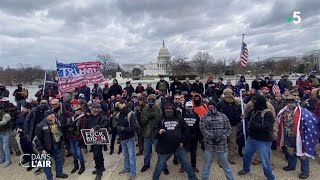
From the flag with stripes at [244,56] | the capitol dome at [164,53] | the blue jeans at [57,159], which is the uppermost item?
the capitol dome at [164,53]

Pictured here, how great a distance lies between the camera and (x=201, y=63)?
76.8 metres

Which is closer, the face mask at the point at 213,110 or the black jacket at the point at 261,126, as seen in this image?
the black jacket at the point at 261,126

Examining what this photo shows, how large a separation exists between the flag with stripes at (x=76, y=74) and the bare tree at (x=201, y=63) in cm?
6232

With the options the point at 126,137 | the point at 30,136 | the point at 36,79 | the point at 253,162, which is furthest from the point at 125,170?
the point at 36,79

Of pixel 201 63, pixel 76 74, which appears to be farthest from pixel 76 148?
pixel 201 63

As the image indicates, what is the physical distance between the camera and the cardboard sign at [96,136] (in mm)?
6582

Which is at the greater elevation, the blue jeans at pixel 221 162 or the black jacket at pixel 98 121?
the black jacket at pixel 98 121

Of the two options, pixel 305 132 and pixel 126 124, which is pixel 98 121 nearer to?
pixel 126 124

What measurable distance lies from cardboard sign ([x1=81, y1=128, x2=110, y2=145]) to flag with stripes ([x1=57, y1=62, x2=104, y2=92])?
303 cm

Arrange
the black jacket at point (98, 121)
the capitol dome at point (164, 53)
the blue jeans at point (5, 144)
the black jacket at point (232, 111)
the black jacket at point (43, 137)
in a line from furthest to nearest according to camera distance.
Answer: the capitol dome at point (164, 53) → the blue jeans at point (5, 144) → the black jacket at point (232, 111) → the black jacket at point (98, 121) → the black jacket at point (43, 137)

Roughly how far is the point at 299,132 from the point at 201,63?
7167 centimetres

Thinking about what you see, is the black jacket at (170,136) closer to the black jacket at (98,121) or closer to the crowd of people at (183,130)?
the crowd of people at (183,130)

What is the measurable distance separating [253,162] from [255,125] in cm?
191

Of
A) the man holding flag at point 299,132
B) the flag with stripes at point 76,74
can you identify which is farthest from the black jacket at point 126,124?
the man holding flag at point 299,132
